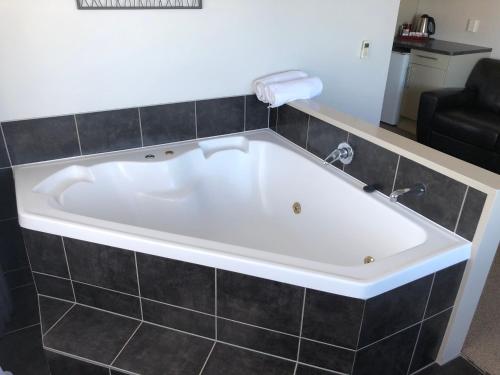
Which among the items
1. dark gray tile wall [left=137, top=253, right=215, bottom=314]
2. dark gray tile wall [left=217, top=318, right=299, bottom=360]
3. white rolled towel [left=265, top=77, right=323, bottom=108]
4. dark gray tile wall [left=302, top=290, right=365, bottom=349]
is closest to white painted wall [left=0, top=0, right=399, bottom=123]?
white rolled towel [left=265, top=77, right=323, bottom=108]

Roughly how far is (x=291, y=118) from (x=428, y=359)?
130 cm

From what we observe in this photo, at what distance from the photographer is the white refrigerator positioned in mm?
3920

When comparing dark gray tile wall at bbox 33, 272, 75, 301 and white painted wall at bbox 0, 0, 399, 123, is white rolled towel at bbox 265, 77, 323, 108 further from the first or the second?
dark gray tile wall at bbox 33, 272, 75, 301

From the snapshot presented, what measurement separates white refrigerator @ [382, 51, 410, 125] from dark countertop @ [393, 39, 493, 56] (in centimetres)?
10

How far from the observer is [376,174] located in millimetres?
1740

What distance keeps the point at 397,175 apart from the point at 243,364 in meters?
0.92

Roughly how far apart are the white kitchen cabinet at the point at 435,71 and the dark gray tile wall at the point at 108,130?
2.95 m

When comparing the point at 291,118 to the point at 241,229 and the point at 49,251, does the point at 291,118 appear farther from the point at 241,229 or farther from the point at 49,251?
the point at 49,251

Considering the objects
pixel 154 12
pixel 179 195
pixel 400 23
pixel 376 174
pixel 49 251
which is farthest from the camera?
pixel 400 23

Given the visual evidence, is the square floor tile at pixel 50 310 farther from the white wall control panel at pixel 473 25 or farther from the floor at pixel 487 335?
the white wall control panel at pixel 473 25

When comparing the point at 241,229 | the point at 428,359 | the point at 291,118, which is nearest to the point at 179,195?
the point at 241,229

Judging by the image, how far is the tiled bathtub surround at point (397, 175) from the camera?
139 cm

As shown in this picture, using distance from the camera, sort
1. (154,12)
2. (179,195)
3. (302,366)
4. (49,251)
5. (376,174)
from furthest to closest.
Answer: (179,195) < (154,12) < (376,174) < (49,251) < (302,366)

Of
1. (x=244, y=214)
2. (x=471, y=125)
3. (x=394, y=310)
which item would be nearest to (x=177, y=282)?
(x=394, y=310)
